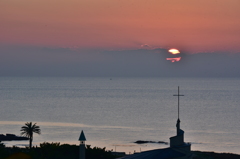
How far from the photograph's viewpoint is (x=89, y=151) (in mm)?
52844

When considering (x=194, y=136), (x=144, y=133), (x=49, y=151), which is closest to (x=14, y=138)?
(x=144, y=133)

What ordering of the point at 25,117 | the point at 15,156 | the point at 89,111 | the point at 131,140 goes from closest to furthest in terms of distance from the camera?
the point at 15,156 → the point at 131,140 → the point at 25,117 → the point at 89,111

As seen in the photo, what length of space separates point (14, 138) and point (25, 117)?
58.5 metres

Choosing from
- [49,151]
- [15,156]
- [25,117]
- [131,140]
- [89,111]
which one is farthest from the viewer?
[89,111]

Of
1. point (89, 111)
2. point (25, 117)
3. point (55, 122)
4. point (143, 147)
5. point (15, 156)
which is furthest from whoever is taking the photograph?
point (89, 111)

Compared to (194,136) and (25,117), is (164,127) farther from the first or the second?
(25,117)

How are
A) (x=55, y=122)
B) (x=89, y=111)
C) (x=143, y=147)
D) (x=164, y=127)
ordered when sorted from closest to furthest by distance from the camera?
(x=143, y=147), (x=164, y=127), (x=55, y=122), (x=89, y=111)

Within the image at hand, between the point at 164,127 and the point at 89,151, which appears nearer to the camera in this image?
the point at 89,151

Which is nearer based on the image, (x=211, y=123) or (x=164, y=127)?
(x=164, y=127)

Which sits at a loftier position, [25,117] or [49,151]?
[25,117]

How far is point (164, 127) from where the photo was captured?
138750 millimetres

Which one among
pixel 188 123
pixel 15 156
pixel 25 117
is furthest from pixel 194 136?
pixel 15 156

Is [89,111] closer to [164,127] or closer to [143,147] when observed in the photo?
[164,127]

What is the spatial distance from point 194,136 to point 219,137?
6397mm
